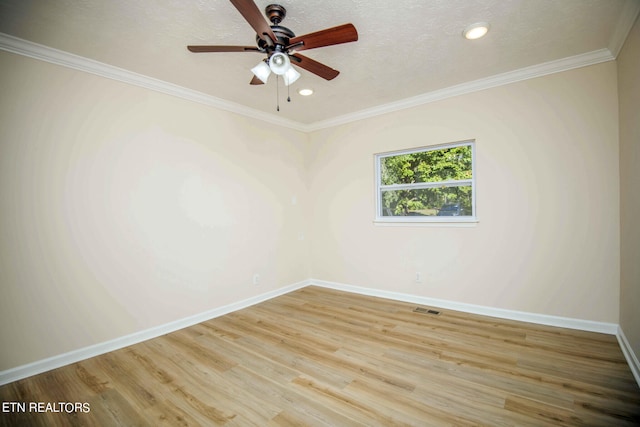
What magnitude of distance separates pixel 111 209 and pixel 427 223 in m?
3.48

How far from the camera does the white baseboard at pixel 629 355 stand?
2.03 m

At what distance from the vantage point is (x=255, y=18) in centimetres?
164

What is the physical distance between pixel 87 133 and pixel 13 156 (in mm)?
543

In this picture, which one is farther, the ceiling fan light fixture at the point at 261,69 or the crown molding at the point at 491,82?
the crown molding at the point at 491,82

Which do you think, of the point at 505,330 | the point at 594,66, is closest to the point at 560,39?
the point at 594,66

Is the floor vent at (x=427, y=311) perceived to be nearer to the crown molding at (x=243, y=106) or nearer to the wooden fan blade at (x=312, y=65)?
the crown molding at (x=243, y=106)

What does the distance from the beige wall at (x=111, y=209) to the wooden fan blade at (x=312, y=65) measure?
184 cm

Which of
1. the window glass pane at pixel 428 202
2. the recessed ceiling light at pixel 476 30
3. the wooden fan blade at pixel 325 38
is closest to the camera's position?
the wooden fan blade at pixel 325 38

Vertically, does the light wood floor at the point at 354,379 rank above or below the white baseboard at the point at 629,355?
below

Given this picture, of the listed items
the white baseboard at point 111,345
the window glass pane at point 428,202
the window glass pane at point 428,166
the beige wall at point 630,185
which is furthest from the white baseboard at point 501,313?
the white baseboard at point 111,345

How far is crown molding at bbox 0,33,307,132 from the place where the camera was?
7.51ft

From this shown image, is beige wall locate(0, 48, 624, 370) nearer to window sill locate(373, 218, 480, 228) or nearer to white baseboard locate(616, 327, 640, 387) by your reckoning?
window sill locate(373, 218, 480, 228)

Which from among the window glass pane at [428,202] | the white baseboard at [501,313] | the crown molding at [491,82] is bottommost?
the white baseboard at [501,313]

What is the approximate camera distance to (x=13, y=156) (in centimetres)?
229
